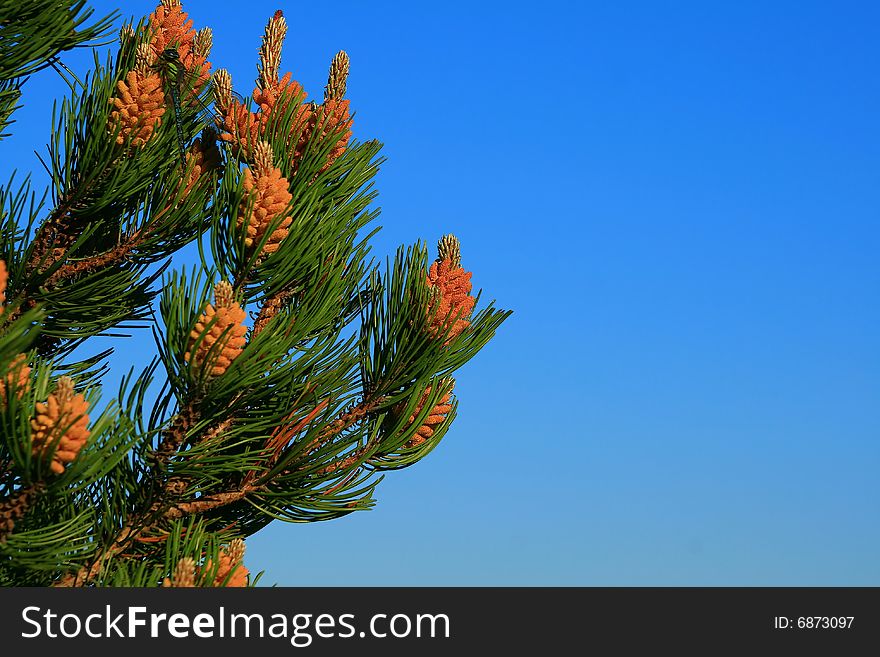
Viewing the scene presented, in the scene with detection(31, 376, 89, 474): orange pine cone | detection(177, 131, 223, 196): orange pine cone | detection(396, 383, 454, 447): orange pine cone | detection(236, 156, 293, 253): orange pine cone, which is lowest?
detection(31, 376, 89, 474): orange pine cone

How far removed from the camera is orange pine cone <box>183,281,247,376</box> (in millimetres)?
3275

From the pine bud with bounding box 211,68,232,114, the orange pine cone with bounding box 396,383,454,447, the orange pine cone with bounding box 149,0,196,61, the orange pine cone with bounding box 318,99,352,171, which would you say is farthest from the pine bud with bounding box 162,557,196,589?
the orange pine cone with bounding box 149,0,196,61

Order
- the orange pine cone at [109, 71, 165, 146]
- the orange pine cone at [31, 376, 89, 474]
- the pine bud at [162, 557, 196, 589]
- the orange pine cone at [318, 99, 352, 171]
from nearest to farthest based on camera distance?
the orange pine cone at [31, 376, 89, 474] → the pine bud at [162, 557, 196, 589] → the orange pine cone at [109, 71, 165, 146] → the orange pine cone at [318, 99, 352, 171]

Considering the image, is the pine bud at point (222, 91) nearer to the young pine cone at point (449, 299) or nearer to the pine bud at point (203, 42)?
the pine bud at point (203, 42)

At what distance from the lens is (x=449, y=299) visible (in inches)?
153

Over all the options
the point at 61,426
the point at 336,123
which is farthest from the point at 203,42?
the point at 61,426

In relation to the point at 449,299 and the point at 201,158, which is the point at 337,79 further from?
the point at 449,299

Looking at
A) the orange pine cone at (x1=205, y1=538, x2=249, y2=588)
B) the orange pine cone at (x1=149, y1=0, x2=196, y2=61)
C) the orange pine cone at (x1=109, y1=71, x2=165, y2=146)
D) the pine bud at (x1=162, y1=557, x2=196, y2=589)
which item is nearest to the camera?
the pine bud at (x1=162, y1=557, x2=196, y2=589)

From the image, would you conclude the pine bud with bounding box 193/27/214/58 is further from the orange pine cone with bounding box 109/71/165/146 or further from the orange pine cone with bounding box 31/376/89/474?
the orange pine cone with bounding box 31/376/89/474

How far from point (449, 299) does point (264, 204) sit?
867 mm
